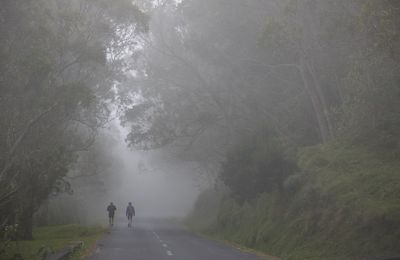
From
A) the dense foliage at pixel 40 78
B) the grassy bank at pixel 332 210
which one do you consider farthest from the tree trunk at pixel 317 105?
the dense foliage at pixel 40 78

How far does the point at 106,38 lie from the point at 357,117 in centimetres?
1499

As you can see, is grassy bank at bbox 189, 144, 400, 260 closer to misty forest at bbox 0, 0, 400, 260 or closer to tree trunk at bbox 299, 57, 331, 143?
misty forest at bbox 0, 0, 400, 260

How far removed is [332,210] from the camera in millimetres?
19719

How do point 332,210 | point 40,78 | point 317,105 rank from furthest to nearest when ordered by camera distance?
1. point 317,105
2. point 40,78
3. point 332,210

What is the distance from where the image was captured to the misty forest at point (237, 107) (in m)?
19.0

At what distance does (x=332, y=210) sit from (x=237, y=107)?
18.5m

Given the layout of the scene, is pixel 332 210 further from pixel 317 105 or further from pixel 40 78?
pixel 40 78

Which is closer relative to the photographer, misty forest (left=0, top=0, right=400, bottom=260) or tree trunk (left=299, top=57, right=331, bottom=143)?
misty forest (left=0, top=0, right=400, bottom=260)

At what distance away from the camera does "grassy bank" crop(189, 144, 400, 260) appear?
658 inches

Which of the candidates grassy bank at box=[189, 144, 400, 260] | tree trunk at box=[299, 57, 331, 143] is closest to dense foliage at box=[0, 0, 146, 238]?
tree trunk at box=[299, 57, 331, 143]

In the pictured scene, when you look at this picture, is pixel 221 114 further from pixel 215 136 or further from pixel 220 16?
pixel 220 16

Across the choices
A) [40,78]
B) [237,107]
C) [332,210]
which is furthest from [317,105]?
[40,78]

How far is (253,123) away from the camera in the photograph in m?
37.5

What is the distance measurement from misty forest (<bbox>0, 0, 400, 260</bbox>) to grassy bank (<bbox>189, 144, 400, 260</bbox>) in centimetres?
7
